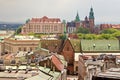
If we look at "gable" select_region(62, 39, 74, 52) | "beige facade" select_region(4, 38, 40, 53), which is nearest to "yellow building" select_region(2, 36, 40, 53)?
"beige facade" select_region(4, 38, 40, 53)

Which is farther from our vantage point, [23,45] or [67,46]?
[23,45]

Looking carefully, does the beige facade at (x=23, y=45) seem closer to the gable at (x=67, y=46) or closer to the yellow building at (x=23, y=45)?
the yellow building at (x=23, y=45)

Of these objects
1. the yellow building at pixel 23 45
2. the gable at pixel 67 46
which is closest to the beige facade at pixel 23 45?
the yellow building at pixel 23 45

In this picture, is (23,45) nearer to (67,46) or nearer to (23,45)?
(23,45)

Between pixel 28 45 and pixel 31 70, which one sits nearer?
pixel 31 70

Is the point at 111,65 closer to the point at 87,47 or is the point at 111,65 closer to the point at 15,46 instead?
the point at 87,47

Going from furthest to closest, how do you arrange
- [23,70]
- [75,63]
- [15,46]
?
1. [15,46]
2. [75,63]
3. [23,70]

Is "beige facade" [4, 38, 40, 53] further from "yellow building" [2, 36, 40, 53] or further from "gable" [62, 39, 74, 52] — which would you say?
"gable" [62, 39, 74, 52]

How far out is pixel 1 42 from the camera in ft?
399

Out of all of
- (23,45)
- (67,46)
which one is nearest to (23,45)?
(23,45)

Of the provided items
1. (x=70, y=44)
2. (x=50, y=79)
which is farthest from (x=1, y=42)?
(x=50, y=79)

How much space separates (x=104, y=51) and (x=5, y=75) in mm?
43573

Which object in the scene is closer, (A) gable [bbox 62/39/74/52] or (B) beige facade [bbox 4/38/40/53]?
(A) gable [bbox 62/39/74/52]

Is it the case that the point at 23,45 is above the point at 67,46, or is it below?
below
